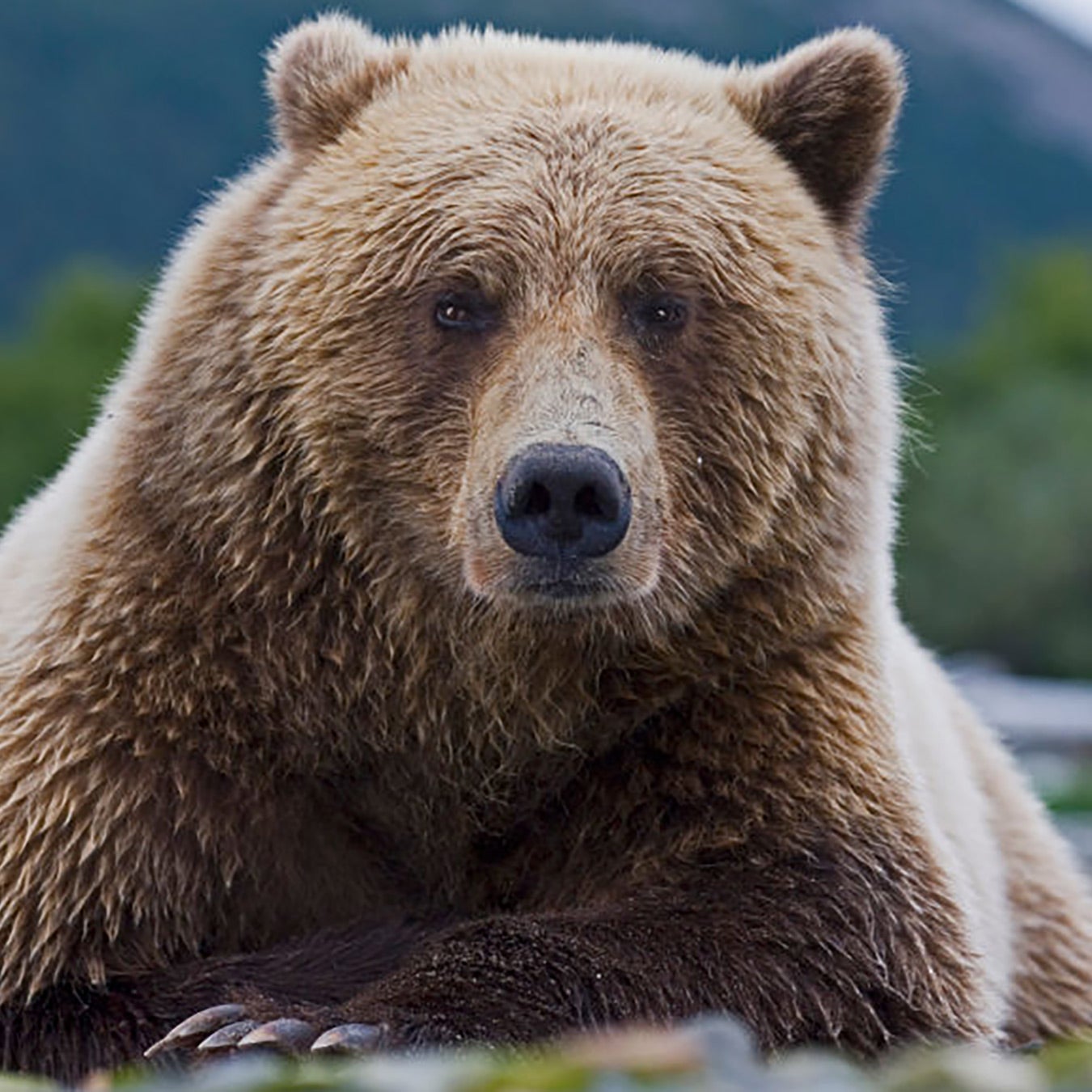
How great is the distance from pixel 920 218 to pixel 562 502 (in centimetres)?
10269

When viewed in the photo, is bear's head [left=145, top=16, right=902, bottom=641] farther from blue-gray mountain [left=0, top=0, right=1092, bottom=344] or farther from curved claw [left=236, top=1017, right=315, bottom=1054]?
blue-gray mountain [left=0, top=0, right=1092, bottom=344]

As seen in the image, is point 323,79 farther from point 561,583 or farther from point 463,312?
point 561,583

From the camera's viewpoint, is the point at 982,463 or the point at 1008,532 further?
the point at 982,463

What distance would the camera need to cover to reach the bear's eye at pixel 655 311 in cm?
544

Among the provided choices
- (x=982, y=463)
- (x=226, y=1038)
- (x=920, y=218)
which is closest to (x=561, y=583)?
(x=226, y=1038)

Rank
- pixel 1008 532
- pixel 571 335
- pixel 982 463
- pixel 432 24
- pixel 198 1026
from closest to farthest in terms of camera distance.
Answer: pixel 198 1026 < pixel 571 335 < pixel 1008 532 < pixel 982 463 < pixel 432 24

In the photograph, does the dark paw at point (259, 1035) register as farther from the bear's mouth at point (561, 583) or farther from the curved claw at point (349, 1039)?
the bear's mouth at point (561, 583)

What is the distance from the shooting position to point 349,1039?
470cm

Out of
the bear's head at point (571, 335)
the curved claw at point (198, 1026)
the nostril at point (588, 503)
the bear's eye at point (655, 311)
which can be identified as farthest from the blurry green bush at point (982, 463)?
the curved claw at point (198, 1026)

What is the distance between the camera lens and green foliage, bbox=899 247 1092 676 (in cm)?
4466

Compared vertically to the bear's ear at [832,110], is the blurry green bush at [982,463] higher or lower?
lower

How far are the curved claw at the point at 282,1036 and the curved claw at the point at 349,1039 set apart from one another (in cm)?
5

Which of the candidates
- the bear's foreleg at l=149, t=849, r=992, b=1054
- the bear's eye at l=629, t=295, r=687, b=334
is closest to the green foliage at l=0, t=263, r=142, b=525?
the bear's eye at l=629, t=295, r=687, b=334

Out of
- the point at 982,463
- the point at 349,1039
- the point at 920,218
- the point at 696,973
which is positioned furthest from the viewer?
the point at 920,218
